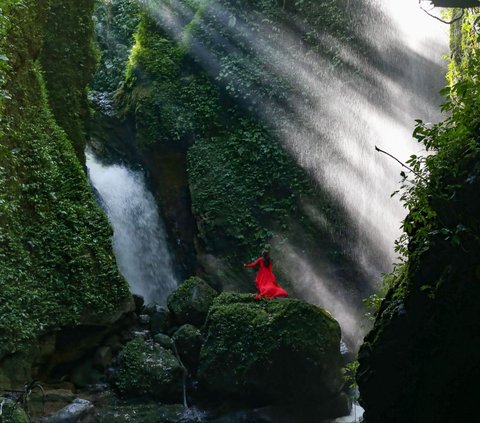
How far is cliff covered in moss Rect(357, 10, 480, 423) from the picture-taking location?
11.7ft

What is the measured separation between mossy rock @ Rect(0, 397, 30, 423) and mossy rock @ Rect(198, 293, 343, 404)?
3.80 m

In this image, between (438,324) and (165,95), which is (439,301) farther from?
(165,95)

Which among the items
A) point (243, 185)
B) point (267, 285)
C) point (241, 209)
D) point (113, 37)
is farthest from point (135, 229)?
point (113, 37)

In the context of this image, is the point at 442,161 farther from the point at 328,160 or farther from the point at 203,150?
the point at 203,150

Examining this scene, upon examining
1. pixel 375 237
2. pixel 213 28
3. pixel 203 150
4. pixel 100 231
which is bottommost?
pixel 100 231

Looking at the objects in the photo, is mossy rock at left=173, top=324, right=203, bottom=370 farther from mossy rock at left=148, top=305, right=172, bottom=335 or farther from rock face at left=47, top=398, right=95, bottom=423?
rock face at left=47, top=398, right=95, bottom=423

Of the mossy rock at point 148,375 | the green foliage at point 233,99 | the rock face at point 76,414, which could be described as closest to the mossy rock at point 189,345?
the mossy rock at point 148,375

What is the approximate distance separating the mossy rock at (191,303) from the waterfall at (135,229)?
6.63 feet

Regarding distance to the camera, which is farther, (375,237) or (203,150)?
(203,150)

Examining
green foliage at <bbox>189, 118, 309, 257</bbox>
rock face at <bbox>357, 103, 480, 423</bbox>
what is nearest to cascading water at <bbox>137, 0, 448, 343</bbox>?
green foliage at <bbox>189, 118, 309, 257</bbox>

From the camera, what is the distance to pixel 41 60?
12047mm

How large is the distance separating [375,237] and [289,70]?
552cm

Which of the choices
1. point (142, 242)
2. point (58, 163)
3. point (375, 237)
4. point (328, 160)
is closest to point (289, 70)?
point (328, 160)

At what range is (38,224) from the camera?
893 centimetres
